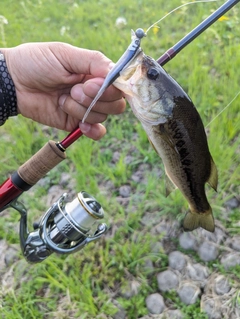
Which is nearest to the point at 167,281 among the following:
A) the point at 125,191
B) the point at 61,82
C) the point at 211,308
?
the point at 211,308

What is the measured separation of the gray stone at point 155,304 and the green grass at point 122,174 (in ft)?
0.12

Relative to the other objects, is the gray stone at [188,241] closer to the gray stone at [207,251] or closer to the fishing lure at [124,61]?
the gray stone at [207,251]

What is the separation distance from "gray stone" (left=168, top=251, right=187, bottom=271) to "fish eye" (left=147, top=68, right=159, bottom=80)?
1191 mm

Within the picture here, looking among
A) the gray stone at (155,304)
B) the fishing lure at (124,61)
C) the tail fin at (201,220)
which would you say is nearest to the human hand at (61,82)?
the fishing lure at (124,61)

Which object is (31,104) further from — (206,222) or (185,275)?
(185,275)

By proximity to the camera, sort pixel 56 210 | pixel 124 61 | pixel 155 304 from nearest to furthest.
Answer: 1. pixel 124 61
2. pixel 56 210
3. pixel 155 304

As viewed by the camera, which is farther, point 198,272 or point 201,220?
point 198,272

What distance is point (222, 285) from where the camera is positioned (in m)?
2.06

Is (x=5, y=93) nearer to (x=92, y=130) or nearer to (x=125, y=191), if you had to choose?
(x=92, y=130)

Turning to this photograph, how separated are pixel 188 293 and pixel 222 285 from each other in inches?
7.8

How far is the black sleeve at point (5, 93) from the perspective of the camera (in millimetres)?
1944

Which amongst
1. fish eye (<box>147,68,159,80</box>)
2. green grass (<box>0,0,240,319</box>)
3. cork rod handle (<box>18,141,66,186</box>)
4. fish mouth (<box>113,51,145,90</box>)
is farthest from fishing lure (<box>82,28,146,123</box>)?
green grass (<box>0,0,240,319</box>)

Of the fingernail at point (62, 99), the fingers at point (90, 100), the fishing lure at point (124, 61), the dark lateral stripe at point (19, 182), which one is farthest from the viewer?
the fingernail at point (62, 99)

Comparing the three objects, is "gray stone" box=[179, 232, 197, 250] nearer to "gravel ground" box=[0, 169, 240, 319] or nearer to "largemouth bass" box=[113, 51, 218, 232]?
"gravel ground" box=[0, 169, 240, 319]
